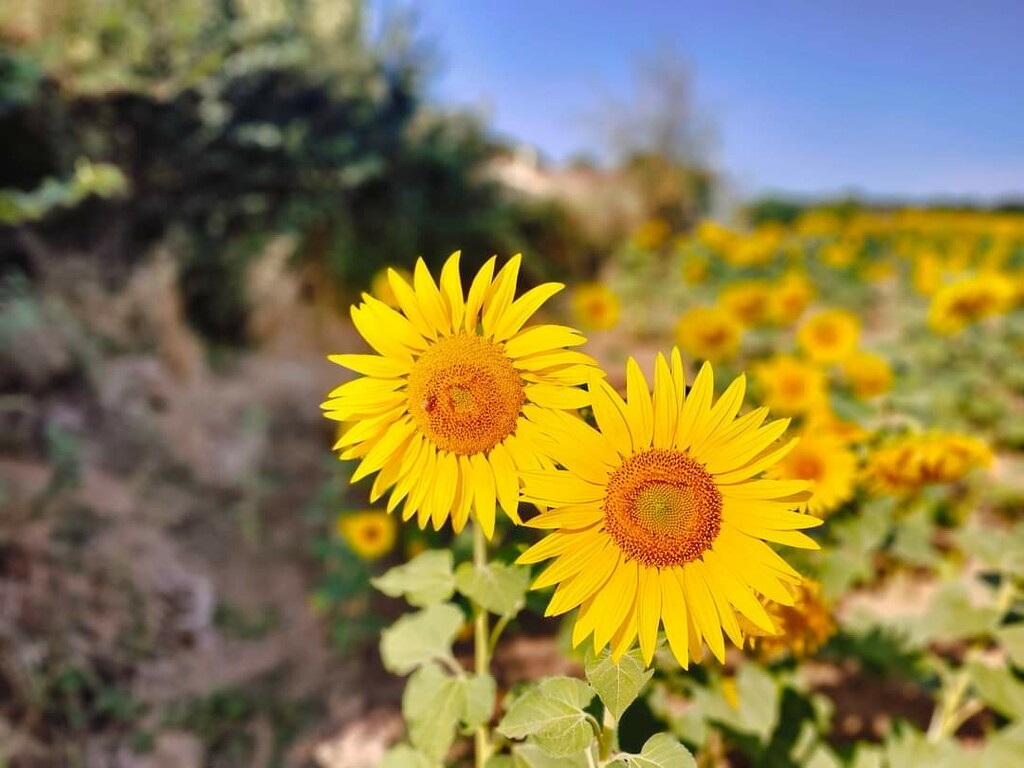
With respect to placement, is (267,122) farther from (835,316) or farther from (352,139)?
(835,316)

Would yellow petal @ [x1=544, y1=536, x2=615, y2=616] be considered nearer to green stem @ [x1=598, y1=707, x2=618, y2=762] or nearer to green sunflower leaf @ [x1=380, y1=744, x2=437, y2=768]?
green stem @ [x1=598, y1=707, x2=618, y2=762]

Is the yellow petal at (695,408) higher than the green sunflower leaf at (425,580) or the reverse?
higher

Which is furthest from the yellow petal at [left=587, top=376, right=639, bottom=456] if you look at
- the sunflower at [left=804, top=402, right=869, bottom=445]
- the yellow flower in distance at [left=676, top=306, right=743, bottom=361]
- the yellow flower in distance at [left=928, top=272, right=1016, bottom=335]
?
the yellow flower in distance at [left=928, top=272, right=1016, bottom=335]

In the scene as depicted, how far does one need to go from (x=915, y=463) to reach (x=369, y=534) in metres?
1.88

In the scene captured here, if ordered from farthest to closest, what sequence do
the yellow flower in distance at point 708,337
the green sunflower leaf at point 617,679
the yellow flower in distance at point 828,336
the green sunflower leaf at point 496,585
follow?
the yellow flower in distance at point 708,337 < the yellow flower in distance at point 828,336 < the green sunflower leaf at point 496,585 < the green sunflower leaf at point 617,679

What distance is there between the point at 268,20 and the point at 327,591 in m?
3.70

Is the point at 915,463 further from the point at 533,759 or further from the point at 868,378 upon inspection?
the point at 533,759

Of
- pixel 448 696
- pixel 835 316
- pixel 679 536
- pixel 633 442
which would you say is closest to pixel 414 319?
pixel 633 442

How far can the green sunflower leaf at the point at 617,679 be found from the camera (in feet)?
2.74

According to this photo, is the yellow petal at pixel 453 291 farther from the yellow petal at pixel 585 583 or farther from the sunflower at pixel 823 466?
the sunflower at pixel 823 466

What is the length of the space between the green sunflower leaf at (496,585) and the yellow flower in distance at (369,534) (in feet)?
5.27

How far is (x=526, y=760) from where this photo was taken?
1.08m

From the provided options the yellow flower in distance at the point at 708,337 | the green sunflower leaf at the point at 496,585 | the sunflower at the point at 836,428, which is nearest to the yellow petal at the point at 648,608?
the green sunflower leaf at the point at 496,585

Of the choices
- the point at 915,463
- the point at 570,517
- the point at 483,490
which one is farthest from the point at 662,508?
the point at 915,463
